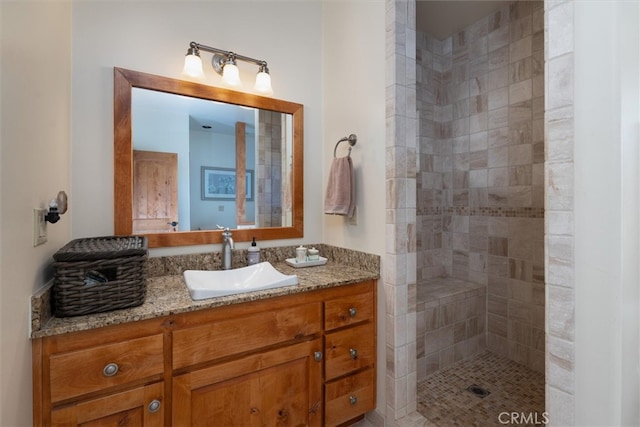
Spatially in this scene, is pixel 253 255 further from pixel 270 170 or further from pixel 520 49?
pixel 520 49

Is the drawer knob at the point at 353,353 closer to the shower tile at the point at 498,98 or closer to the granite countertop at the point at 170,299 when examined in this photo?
the granite countertop at the point at 170,299

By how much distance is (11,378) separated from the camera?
30.3 inches

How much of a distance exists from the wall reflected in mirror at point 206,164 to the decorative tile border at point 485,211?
1476mm

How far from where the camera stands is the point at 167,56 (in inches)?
62.1

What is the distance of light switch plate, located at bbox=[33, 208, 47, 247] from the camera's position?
94 cm

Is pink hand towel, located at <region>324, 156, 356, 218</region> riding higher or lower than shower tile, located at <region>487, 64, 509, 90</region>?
lower

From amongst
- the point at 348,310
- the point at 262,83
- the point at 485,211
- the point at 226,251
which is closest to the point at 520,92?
the point at 485,211

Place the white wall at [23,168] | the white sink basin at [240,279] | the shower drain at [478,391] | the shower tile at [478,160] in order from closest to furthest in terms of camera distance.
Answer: the white wall at [23,168] < the white sink basin at [240,279] < the shower drain at [478,391] < the shower tile at [478,160]

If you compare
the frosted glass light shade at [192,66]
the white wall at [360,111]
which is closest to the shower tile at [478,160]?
the white wall at [360,111]

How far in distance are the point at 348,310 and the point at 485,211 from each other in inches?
65.6

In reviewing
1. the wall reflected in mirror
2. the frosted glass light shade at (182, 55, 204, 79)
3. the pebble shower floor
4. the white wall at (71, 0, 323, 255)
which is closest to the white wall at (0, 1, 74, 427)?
the white wall at (71, 0, 323, 255)

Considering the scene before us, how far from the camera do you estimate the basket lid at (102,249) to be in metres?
0.99

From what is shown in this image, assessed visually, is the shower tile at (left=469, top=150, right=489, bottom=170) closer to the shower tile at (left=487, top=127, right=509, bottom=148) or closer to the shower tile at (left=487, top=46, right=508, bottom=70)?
the shower tile at (left=487, top=127, right=509, bottom=148)

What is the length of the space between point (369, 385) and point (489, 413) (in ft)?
2.47
